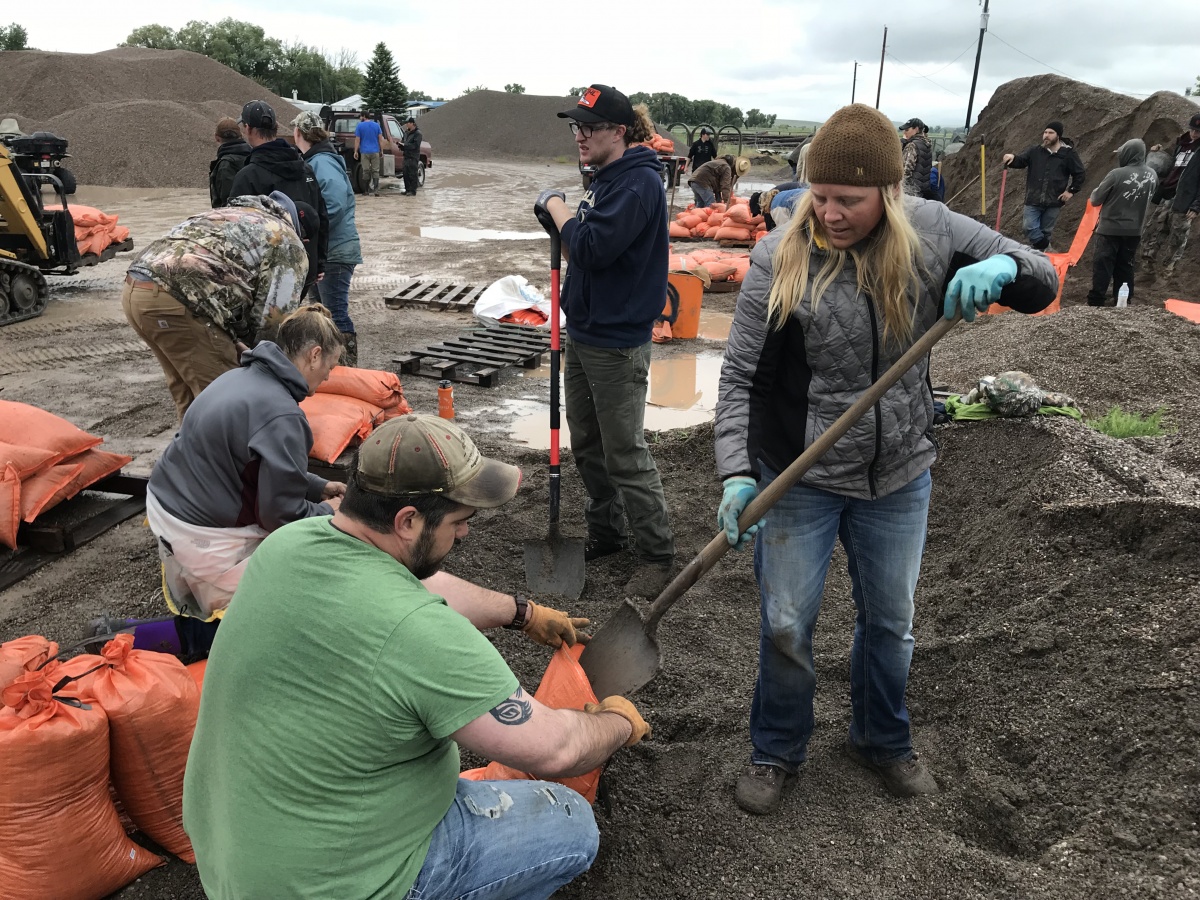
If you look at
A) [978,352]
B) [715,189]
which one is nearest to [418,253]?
[715,189]

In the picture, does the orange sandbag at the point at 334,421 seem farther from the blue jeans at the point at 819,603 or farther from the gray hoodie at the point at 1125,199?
the gray hoodie at the point at 1125,199

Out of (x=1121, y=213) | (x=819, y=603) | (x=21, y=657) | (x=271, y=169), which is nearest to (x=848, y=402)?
(x=819, y=603)

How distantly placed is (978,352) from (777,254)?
509 cm

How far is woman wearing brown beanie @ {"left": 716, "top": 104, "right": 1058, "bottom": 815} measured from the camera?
6.47 ft

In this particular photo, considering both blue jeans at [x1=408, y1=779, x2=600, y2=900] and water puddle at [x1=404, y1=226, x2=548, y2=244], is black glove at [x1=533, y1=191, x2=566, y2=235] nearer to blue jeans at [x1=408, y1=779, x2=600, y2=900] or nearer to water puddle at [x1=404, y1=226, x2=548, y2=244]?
blue jeans at [x1=408, y1=779, x2=600, y2=900]

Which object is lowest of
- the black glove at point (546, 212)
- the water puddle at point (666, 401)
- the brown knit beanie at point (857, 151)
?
the water puddle at point (666, 401)

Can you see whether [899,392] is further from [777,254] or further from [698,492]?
[698,492]

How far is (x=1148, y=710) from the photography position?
2.44 m

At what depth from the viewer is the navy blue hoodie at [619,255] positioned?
11.0 ft

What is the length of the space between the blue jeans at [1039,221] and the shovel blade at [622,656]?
32.6 feet

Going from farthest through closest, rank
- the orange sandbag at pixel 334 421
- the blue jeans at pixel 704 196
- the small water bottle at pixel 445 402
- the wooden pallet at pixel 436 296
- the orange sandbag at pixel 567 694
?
the blue jeans at pixel 704 196 → the wooden pallet at pixel 436 296 → the small water bottle at pixel 445 402 → the orange sandbag at pixel 334 421 → the orange sandbag at pixel 567 694

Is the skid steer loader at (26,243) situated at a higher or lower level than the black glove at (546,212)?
lower

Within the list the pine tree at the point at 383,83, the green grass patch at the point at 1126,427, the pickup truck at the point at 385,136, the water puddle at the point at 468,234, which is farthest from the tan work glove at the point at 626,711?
the pine tree at the point at 383,83

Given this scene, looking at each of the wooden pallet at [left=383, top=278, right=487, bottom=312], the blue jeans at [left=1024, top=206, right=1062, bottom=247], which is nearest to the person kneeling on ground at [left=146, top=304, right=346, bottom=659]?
the wooden pallet at [left=383, top=278, right=487, bottom=312]
